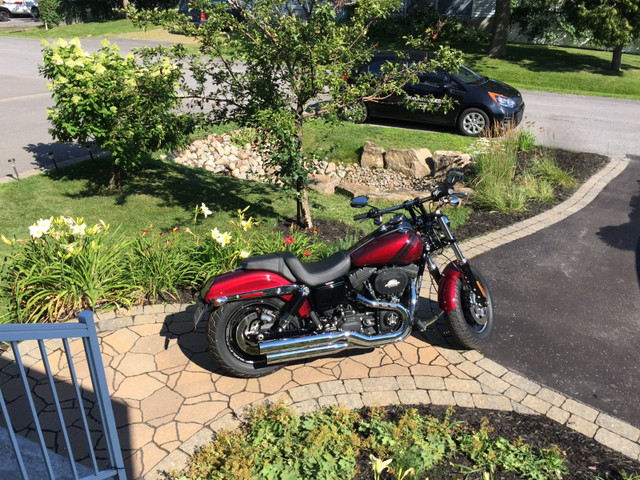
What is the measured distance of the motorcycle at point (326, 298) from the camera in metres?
4.61

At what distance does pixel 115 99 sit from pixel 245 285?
14.9 feet

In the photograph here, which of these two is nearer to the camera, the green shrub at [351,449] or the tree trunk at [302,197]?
the green shrub at [351,449]

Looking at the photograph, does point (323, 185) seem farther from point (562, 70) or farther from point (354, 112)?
point (562, 70)

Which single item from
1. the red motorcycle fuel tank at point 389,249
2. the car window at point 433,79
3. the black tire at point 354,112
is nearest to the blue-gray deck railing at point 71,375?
the red motorcycle fuel tank at point 389,249

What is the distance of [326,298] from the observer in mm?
4723

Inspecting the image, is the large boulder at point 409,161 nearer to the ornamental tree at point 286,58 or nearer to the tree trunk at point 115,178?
the ornamental tree at point 286,58

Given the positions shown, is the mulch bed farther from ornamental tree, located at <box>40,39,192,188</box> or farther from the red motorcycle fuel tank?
ornamental tree, located at <box>40,39,192,188</box>

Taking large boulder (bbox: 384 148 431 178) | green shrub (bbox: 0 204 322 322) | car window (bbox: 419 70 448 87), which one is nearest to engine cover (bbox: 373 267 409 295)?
green shrub (bbox: 0 204 322 322)

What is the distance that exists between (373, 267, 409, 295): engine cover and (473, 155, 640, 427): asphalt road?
129 centimetres

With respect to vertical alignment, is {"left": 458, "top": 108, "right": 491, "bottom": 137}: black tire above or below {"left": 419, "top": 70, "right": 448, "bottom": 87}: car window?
below

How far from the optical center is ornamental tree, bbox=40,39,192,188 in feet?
23.8

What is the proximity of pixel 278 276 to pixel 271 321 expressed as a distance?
422 millimetres

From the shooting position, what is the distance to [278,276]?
4625 mm

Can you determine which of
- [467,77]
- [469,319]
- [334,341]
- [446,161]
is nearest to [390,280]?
[334,341]
